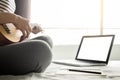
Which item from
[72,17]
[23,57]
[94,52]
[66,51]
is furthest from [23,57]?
[72,17]

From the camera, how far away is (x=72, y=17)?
6.71 feet

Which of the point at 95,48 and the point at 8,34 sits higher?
the point at 8,34

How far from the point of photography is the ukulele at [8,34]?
3.38ft

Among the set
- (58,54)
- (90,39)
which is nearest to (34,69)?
(90,39)

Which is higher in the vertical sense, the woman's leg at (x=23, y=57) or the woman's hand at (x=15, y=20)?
the woman's hand at (x=15, y=20)

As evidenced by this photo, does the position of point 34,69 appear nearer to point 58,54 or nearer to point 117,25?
point 58,54

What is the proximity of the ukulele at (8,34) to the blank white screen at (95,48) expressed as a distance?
0.54 m

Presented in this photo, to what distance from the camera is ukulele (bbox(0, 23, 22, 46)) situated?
103 centimetres

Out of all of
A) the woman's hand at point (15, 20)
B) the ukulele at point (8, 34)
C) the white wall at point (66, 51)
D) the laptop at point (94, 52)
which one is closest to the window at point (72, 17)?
the white wall at point (66, 51)

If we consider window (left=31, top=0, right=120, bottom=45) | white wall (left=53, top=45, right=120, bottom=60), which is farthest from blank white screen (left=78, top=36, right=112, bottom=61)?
window (left=31, top=0, right=120, bottom=45)

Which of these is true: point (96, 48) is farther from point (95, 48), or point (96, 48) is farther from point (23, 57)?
point (23, 57)

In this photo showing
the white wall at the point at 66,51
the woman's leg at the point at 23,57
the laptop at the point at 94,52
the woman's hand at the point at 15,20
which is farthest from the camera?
the white wall at the point at 66,51

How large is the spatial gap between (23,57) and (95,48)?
0.73 m

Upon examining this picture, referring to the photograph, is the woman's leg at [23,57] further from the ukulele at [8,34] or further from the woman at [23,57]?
the ukulele at [8,34]
